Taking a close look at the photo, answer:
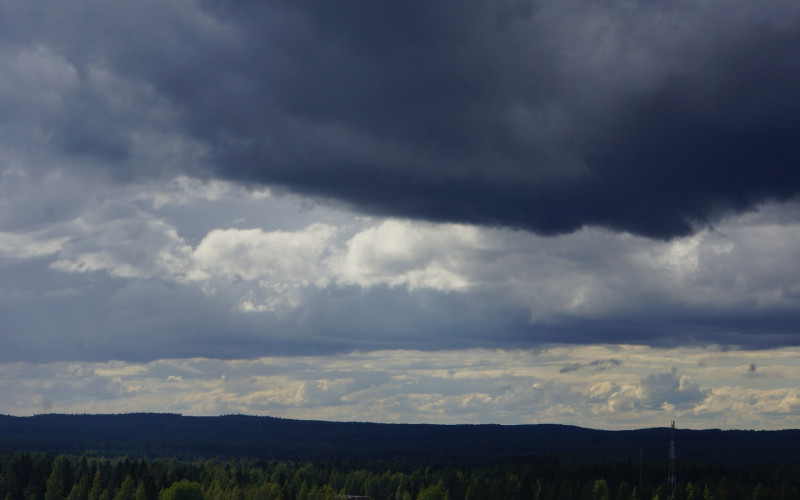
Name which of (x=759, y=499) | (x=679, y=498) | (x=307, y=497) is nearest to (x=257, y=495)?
(x=307, y=497)

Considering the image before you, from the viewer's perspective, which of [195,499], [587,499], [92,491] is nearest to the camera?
[195,499]

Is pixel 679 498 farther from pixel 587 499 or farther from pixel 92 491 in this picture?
pixel 92 491

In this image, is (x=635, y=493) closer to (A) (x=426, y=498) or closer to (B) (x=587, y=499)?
(B) (x=587, y=499)

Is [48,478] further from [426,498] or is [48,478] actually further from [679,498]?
[679,498]

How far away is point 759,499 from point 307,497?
301 ft

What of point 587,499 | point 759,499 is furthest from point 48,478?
point 759,499

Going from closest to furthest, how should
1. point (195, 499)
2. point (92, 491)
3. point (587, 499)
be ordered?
1. point (195, 499)
2. point (92, 491)
3. point (587, 499)

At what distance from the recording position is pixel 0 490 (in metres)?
193

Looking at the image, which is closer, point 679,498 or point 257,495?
point 679,498

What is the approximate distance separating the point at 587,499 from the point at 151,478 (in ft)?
300

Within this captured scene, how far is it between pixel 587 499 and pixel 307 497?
193ft

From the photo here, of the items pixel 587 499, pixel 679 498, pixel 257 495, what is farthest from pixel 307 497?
pixel 679 498

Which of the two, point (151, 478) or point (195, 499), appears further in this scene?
point (151, 478)

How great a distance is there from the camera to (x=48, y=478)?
19675 cm
